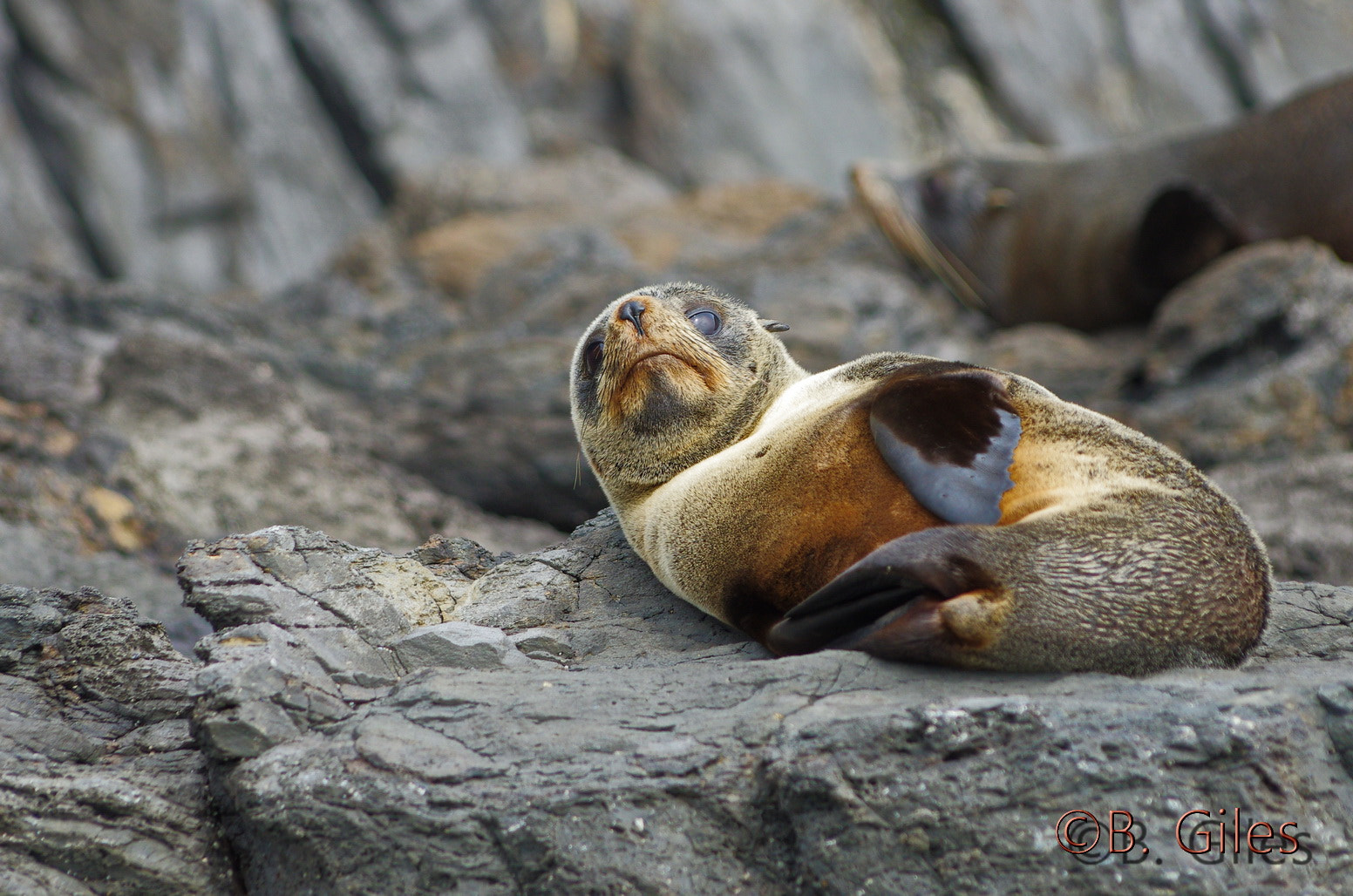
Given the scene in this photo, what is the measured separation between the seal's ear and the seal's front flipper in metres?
6.45

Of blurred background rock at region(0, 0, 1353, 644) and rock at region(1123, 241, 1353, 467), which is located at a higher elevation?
blurred background rock at region(0, 0, 1353, 644)

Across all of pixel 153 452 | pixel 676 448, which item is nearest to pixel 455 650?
pixel 676 448

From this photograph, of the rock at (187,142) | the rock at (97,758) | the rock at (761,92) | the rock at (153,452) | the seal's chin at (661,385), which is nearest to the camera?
the rock at (97,758)

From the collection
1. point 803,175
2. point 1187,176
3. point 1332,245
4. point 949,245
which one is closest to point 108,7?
point 803,175

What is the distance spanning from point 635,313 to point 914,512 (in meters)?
1.40

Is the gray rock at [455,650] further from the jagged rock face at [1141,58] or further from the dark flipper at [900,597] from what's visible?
the jagged rock face at [1141,58]

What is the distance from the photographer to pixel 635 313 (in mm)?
4238

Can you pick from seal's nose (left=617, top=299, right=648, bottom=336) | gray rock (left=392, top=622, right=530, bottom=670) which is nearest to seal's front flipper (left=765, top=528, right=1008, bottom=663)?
gray rock (left=392, top=622, right=530, bottom=670)

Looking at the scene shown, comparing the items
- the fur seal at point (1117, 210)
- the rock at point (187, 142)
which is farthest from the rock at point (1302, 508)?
the rock at point (187, 142)

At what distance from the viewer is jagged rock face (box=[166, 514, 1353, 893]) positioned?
2.45 metres

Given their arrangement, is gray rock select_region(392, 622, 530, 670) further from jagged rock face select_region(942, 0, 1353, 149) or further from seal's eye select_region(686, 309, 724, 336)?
jagged rock face select_region(942, 0, 1353, 149)

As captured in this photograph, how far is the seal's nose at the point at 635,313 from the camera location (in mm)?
4219

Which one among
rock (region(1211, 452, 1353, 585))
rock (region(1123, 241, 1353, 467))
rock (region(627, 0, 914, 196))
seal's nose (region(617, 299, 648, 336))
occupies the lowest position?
rock (region(1211, 452, 1353, 585))

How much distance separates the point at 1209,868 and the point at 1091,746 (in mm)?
307
